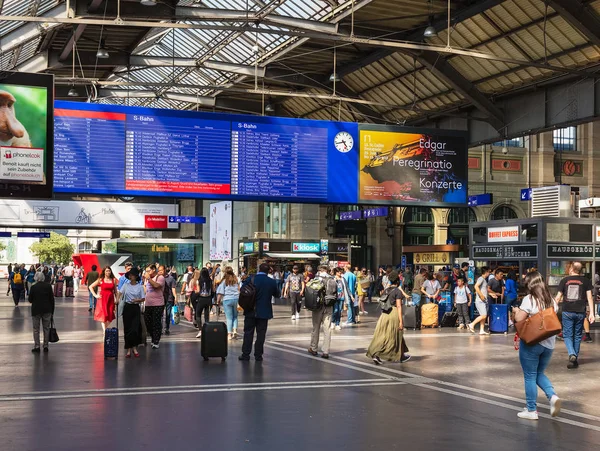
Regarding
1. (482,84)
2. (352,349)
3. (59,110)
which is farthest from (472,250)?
(59,110)

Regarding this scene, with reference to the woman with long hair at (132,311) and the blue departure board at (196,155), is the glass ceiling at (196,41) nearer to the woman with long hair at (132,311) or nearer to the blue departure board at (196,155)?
the blue departure board at (196,155)

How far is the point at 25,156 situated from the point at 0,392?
954cm

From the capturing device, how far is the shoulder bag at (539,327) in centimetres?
968

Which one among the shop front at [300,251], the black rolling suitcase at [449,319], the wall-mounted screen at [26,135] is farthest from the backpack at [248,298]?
the shop front at [300,251]

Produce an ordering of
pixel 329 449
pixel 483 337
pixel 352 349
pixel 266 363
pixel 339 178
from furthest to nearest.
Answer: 1. pixel 339 178
2. pixel 483 337
3. pixel 352 349
4. pixel 266 363
5. pixel 329 449

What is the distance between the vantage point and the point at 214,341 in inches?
595

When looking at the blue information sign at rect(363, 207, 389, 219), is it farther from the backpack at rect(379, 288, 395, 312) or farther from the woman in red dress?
the backpack at rect(379, 288, 395, 312)

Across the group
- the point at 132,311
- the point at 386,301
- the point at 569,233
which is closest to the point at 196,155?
the point at 132,311

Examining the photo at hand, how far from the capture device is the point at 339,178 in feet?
75.9

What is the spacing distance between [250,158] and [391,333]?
331 inches

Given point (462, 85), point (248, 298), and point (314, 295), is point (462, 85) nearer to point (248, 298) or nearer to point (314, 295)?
point (314, 295)

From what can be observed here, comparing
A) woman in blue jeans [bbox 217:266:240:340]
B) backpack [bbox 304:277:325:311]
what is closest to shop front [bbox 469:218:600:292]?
woman in blue jeans [bbox 217:266:240:340]

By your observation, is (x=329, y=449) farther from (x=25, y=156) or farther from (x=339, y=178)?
(x=339, y=178)

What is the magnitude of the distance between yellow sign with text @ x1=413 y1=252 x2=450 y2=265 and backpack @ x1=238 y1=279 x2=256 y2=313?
26669 mm
